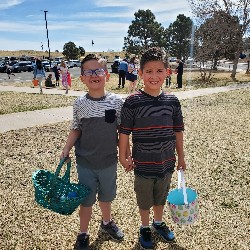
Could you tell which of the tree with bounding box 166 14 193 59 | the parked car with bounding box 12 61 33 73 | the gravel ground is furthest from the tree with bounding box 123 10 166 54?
the gravel ground

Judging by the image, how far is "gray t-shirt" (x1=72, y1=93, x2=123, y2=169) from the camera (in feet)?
8.96

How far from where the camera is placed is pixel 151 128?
8.70 feet

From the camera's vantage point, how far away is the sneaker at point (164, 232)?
10.0ft

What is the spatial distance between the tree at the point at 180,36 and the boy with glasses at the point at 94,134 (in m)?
48.3

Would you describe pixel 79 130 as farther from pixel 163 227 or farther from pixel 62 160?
pixel 163 227

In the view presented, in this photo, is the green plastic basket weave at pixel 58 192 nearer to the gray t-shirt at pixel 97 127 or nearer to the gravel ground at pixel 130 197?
the gray t-shirt at pixel 97 127

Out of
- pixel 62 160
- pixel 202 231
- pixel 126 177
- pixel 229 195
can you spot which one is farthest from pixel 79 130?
pixel 229 195

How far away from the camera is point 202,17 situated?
82.7ft

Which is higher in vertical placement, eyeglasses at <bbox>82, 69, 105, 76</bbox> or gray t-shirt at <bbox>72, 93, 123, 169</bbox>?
eyeglasses at <bbox>82, 69, 105, 76</bbox>

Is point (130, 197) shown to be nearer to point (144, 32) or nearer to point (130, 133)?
point (130, 133)

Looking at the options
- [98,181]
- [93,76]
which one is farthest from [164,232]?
[93,76]

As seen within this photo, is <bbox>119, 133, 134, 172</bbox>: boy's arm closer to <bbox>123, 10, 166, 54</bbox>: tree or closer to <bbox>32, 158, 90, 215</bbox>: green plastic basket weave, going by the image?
<bbox>32, 158, 90, 215</bbox>: green plastic basket weave

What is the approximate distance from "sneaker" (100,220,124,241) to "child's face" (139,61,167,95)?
54.5 inches

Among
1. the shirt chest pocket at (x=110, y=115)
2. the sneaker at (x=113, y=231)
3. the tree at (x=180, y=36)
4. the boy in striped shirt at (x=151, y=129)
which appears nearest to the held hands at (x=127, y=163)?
the boy in striped shirt at (x=151, y=129)
